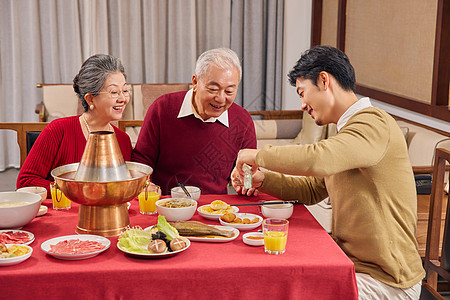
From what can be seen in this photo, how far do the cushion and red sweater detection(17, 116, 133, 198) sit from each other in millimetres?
2798

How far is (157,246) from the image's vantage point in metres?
1.55

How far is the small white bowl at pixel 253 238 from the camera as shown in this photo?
1646mm

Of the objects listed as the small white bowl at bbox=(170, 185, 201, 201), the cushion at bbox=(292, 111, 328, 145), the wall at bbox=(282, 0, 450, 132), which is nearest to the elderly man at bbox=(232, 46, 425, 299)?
the small white bowl at bbox=(170, 185, 201, 201)

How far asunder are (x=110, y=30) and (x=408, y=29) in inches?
136

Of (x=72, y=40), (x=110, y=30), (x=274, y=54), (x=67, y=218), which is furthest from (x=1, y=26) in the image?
(x=67, y=218)

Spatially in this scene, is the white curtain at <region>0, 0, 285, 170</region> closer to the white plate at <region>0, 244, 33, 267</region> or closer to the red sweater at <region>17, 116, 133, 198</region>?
the red sweater at <region>17, 116, 133, 198</region>

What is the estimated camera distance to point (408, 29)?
4039mm

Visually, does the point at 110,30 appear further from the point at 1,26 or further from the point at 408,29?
the point at 408,29

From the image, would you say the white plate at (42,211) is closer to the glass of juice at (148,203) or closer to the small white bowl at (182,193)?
the glass of juice at (148,203)

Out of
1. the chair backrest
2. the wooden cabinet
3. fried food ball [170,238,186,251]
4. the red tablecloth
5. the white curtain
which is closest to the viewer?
the red tablecloth

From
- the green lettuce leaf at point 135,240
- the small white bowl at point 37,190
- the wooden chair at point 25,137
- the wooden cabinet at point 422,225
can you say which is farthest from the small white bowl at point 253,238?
the wooden chair at point 25,137

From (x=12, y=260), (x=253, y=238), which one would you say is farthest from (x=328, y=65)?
(x=12, y=260)

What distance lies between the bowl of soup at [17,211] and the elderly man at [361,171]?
69cm

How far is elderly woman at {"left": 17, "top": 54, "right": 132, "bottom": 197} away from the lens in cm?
226
